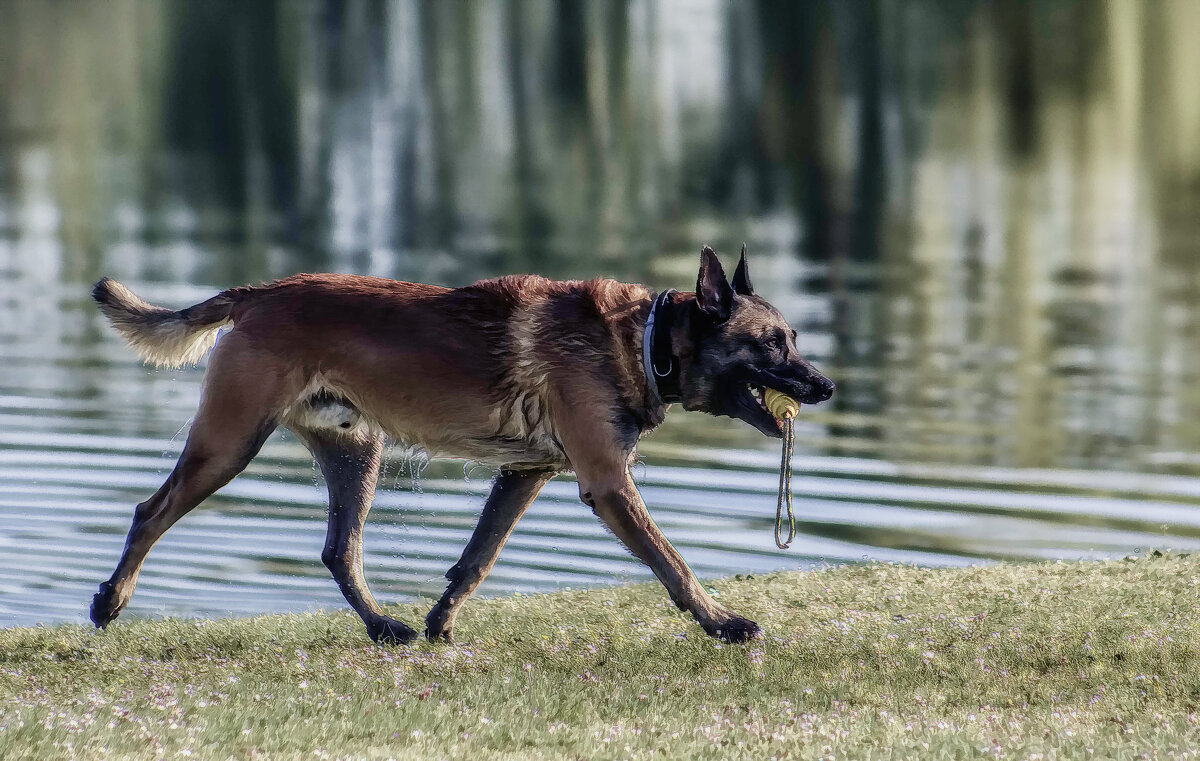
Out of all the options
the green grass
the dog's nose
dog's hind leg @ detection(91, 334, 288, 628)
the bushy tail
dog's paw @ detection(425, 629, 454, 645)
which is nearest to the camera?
the green grass

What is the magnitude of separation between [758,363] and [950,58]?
6935cm

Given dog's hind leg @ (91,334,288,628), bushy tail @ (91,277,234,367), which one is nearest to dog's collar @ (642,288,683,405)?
dog's hind leg @ (91,334,288,628)

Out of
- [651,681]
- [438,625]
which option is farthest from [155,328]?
[651,681]

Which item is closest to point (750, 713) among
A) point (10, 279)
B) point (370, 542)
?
point (370, 542)

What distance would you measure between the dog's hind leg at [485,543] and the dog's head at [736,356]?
1152 mm

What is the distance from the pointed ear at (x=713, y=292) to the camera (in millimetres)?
8453

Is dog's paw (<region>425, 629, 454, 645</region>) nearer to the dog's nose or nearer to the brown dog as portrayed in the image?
the brown dog

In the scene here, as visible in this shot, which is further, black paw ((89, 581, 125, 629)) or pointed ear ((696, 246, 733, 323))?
black paw ((89, 581, 125, 629))

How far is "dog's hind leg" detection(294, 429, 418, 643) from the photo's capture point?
9.38m

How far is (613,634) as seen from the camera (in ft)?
Result: 28.9

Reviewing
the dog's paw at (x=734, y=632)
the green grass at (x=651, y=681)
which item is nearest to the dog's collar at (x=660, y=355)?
the dog's paw at (x=734, y=632)

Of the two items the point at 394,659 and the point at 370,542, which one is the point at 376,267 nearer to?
Answer: the point at 370,542

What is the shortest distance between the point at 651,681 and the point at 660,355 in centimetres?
165

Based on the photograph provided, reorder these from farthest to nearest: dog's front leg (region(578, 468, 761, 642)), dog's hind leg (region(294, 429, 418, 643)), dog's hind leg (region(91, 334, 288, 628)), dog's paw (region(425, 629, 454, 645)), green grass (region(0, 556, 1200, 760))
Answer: dog's hind leg (region(294, 429, 418, 643)) < dog's paw (region(425, 629, 454, 645)) < dog's hind leg (region(91, 334, 288, 628)) < dog's front leg (region(578, 468, 761, 642)) < green grass (region(0, 556, 1200, 760))
